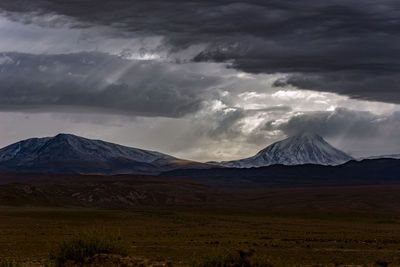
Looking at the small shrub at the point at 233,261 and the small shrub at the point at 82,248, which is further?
the small shrub at the point at 82,248

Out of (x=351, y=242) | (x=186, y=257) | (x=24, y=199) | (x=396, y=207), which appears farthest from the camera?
(x=396, y=207)

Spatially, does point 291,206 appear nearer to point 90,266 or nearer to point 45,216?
point 45,216

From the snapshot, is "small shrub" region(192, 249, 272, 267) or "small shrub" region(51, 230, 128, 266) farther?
"small shrub" region(51, 230, 128, 266)

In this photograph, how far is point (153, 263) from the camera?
24.5 metres

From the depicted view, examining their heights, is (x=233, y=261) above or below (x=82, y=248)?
below

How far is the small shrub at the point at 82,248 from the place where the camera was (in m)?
25.3

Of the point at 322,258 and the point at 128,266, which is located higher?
the point at 128,266

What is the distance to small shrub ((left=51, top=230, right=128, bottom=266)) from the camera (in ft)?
83.1

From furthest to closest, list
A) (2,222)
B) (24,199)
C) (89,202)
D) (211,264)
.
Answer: (89,202)
(24,199)
(2,222)
(211,264)

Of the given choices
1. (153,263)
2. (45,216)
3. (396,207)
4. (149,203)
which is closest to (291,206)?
(396,207)

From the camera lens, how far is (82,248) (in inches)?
1000

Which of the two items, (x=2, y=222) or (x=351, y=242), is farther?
(x=2, y=222)

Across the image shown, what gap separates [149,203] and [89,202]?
18.6 m

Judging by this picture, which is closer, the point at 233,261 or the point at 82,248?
the point at 233,261
